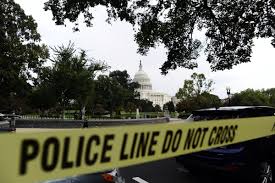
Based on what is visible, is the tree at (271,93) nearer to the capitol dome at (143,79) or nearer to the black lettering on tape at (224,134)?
the capitol dome at (143,79)

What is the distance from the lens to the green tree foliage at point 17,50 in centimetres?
4356

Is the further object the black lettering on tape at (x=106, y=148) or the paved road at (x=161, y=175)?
the paved road at (x=161, y=175)

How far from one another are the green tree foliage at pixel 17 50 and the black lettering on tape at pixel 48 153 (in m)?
41.1

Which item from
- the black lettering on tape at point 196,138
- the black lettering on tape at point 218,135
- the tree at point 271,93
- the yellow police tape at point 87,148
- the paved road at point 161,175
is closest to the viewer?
the yellow police tape at point 87,148

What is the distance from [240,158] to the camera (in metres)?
7.95

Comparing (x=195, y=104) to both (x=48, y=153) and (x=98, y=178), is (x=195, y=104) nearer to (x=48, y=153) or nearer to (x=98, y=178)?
(x=98, y=178)

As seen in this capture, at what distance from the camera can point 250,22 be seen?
1806cm

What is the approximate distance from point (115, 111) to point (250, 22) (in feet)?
214

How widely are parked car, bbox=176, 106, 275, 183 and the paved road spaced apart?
747 millimetres

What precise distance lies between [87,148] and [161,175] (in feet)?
24.2

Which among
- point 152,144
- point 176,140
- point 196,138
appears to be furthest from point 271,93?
point 152,144

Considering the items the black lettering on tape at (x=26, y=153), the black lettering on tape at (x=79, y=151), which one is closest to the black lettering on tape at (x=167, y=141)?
the black lettering on tape at (x=79, y=151)

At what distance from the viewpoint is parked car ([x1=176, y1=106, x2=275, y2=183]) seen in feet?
26.2

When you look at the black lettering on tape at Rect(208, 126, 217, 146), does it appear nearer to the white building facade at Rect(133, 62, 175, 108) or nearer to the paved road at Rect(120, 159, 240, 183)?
the paved road at Rect(120, 159, 240, 183)
